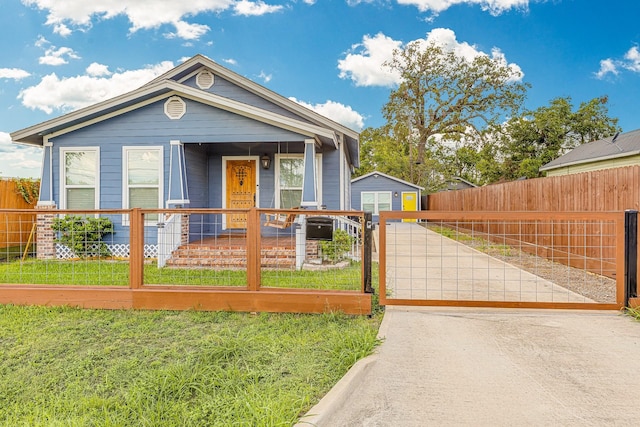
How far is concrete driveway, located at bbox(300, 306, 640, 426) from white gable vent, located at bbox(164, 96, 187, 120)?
254 inches

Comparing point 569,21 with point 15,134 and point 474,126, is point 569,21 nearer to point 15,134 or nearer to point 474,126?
point 474,126

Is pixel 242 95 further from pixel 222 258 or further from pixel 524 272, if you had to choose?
pixel 524 272

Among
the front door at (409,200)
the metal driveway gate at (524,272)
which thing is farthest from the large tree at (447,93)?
the metal driveway gate at (524,272)

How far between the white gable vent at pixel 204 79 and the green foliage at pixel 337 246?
548 centimetres

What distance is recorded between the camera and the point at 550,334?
11.1 ft

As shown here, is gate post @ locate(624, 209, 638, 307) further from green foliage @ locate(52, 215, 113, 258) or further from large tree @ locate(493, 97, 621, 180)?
large tree @ locate(493, 97, 621, 180)

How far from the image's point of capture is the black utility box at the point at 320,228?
280 inches

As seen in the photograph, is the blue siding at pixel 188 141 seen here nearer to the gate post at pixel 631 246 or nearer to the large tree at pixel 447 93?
the gate post at pixel 631 246

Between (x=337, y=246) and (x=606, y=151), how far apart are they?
12.6 m

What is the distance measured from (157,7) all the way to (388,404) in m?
14.1

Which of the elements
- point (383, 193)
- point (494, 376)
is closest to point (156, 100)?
point (494, 376)

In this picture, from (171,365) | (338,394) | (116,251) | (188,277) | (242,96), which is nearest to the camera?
(338,394)

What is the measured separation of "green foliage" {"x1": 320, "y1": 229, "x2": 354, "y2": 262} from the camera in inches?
289

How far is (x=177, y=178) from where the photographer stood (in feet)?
25.5
